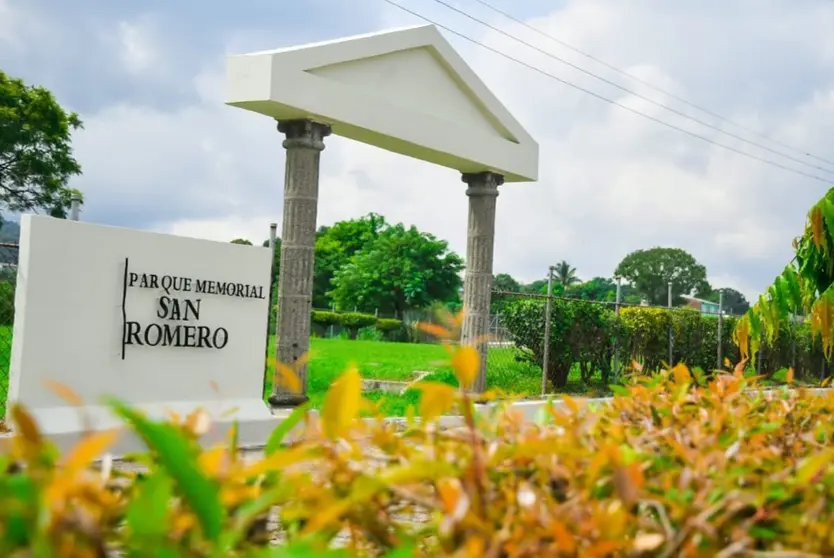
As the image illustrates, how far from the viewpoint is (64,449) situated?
25.2 ft

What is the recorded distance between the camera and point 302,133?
1031cm

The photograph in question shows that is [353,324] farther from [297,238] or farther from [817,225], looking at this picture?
[817,225]

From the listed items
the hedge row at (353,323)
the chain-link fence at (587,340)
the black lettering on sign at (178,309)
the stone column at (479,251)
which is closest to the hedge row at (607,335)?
the chain-link fence at (587,340)

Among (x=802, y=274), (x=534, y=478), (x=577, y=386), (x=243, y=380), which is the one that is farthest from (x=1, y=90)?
(x=534, y=478)

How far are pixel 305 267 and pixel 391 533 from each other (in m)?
9.14

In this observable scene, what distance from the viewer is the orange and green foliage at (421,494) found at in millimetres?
959

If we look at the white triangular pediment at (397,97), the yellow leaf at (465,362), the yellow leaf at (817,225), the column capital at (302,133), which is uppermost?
the white triangular pediment at (397,97)

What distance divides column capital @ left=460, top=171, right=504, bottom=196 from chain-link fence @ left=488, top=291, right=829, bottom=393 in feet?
7.38

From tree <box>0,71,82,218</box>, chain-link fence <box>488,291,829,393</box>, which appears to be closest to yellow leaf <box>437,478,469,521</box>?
chain-link fence <box>488,291,829,393</box>

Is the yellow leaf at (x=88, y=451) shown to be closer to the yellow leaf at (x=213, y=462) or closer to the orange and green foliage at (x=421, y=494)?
the orange and green foliage at (x=421, y=494)

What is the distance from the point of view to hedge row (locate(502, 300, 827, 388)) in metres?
16.4

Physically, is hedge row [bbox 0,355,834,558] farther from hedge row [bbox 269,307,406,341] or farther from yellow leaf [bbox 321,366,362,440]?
hedge row [bbox 269,307,406,341]

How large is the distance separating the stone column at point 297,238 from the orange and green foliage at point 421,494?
860 cm

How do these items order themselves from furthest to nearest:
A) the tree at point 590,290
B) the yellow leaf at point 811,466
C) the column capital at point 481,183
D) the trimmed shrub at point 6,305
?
the tree at point 590,290
the column capital at point 481,183
the trimmed shrub at point 6,305
the yellow leaf at point 811,466
